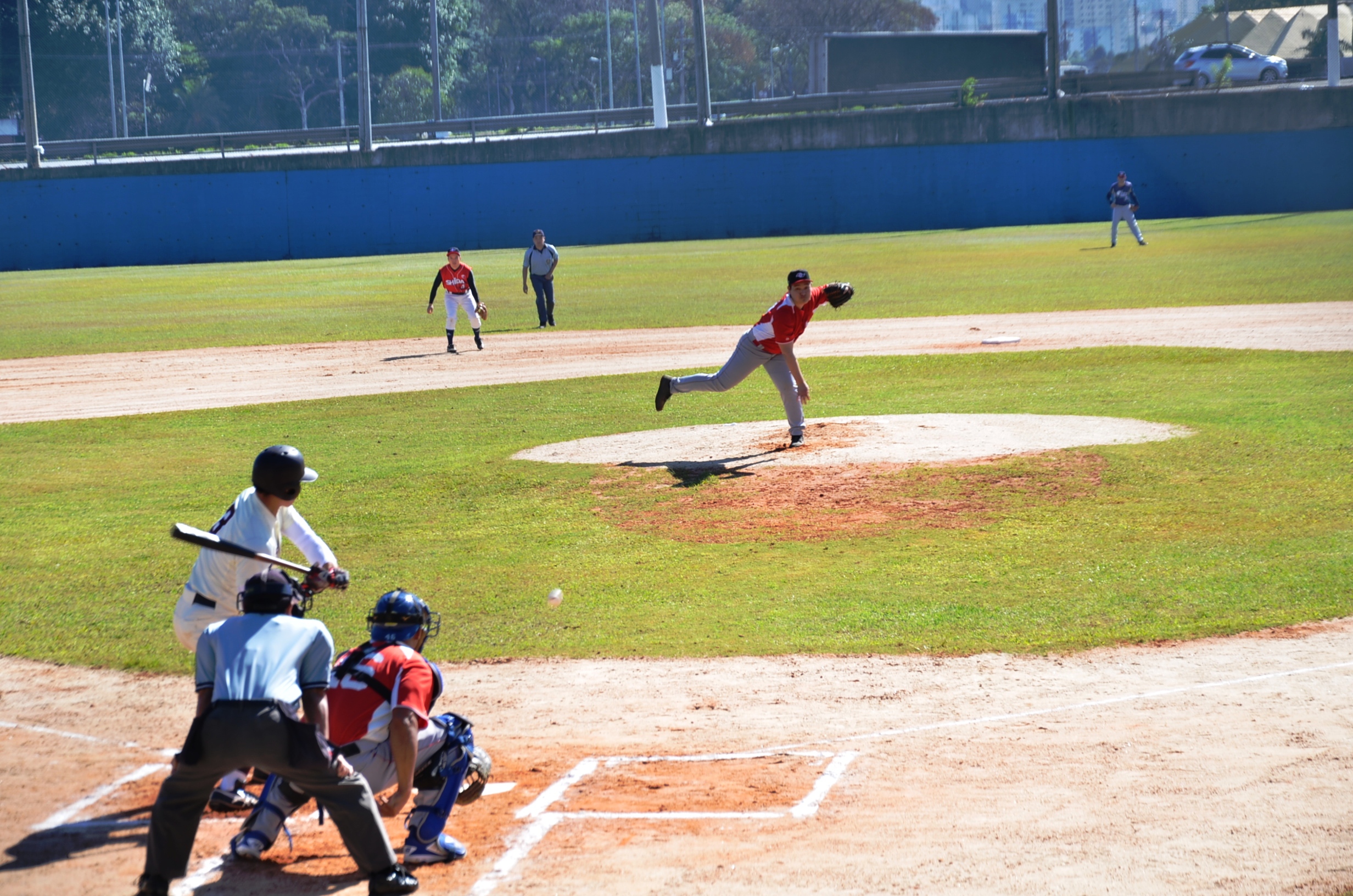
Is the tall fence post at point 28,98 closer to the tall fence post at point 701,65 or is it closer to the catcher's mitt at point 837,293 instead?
the tall fence post at point 701,65

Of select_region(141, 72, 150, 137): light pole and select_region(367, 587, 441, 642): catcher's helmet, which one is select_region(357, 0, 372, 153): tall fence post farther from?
select_region(367, 587, 441, 642): catcher's helmet

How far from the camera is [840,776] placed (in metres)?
6.41

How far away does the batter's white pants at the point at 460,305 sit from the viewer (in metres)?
24.8

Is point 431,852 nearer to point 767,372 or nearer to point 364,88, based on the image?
point 767,372

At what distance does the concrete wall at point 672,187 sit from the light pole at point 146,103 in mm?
33667

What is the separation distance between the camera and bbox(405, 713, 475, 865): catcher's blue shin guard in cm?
558

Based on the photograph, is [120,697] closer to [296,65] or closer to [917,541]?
[917,541]

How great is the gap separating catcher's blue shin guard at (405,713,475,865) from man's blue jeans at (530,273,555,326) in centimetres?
2280

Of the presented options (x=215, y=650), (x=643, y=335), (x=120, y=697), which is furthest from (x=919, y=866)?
(x=643, y=335)

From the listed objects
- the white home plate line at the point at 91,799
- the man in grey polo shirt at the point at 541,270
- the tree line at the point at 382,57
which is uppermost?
the tree line at the point at 382,57

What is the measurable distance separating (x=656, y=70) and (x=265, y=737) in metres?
54.2

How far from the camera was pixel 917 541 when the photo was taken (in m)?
11.1

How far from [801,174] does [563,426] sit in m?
42.5

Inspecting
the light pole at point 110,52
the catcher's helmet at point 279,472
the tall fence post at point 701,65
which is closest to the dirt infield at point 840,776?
the catcher's helmet at point 279,472
